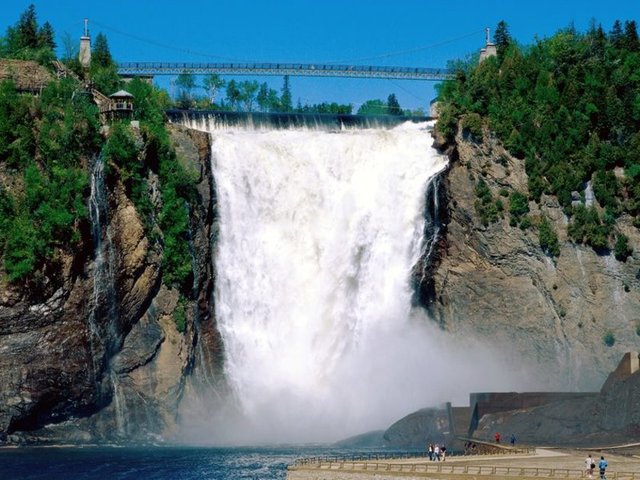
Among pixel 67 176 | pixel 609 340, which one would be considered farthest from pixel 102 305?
pixel 609 340

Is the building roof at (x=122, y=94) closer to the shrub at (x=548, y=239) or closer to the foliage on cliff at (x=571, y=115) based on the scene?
the foliage on cliff at (x=571, y=115)

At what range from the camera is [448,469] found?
64.1 metres

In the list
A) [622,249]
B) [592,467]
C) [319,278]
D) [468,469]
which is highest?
[319,278]

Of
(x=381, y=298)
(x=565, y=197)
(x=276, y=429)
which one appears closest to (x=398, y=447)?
(x=276, y=429)

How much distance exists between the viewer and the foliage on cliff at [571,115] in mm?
102500

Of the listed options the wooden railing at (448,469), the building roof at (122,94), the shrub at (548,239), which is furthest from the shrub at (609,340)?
the building roof at (122,94)

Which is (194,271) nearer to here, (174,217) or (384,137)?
(174,217)

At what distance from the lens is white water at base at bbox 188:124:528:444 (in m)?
99.2

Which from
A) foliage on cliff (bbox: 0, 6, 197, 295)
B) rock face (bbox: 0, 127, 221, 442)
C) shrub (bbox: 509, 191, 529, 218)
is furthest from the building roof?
shrub (bbox: 509, 191, 529, 218)

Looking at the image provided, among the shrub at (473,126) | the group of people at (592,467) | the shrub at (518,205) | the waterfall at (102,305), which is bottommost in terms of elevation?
the group of people at (592,467)

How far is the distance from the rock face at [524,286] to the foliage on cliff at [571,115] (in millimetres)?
1398

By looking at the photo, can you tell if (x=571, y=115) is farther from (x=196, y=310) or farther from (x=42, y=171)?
(x=42, y=171)

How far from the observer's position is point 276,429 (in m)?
95.8

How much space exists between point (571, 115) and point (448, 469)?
48014 millimetres
